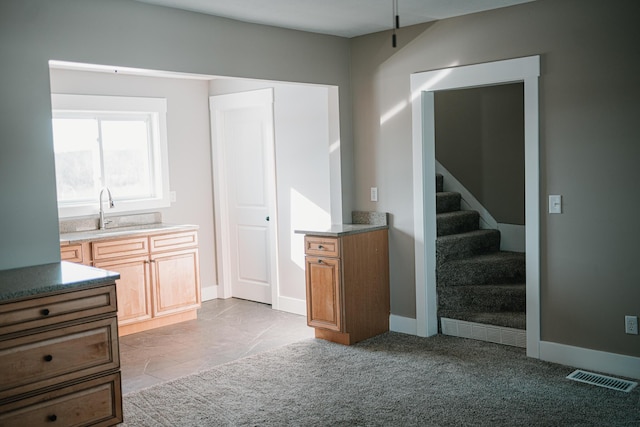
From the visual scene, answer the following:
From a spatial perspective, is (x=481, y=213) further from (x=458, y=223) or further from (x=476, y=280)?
(x=476, y=280)

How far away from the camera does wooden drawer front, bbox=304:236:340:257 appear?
4.71 metres

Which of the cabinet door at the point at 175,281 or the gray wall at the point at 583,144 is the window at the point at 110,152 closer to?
the cabinet door at the point at 175,281

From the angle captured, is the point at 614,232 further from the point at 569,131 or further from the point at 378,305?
the point at 378,305

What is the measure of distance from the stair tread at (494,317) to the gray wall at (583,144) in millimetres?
363

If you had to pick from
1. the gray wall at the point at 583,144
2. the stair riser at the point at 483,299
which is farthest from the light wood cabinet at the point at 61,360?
the gray wall at the point at 583,144

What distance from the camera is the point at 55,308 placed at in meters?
3.01

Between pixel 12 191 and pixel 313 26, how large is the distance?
8.11ft

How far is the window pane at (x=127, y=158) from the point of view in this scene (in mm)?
5836

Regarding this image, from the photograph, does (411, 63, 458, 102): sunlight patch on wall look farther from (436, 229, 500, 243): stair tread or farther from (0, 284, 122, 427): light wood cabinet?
(0, 284, 122, 427): light wood cabinet

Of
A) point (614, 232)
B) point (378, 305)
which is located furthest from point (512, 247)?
point (614, 232)

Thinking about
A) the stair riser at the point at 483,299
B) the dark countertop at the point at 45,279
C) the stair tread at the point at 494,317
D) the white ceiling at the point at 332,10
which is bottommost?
the stair tread at the point at 494,317

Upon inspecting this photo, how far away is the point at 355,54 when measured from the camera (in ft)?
17.2

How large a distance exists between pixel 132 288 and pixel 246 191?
5.35 feet

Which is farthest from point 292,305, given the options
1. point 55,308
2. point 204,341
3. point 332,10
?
point 55,308
